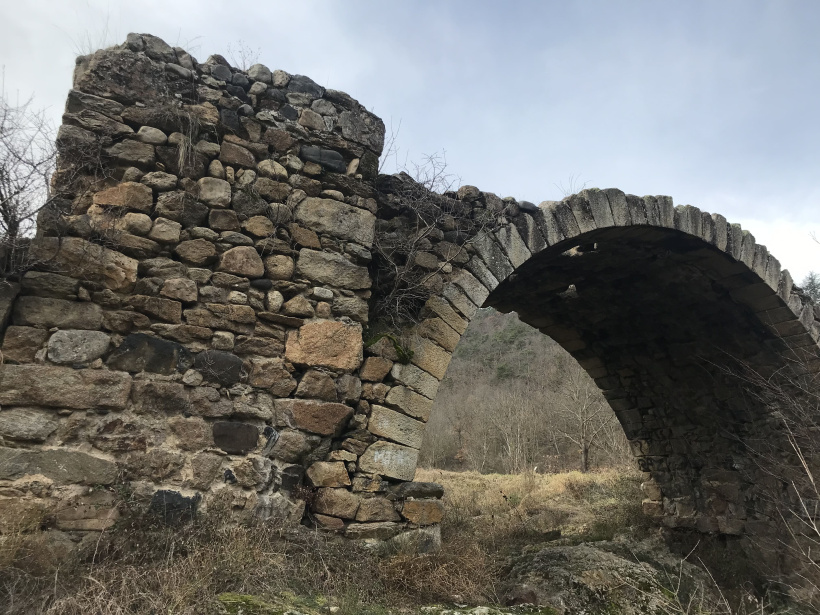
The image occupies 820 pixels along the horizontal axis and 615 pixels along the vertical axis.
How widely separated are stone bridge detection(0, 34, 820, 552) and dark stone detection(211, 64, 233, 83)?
0.11 ft

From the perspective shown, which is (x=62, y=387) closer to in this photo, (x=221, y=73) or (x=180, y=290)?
(x=180, y=290)

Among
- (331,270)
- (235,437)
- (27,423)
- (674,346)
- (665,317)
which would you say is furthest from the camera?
(674,346)

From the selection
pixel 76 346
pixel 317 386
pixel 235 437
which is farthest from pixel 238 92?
pixel 235 437

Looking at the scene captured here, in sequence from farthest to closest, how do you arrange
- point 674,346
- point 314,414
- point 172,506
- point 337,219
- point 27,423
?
1. point 674,346
2. point 337,219
3. point 314,414
4. point 172,506
5. point 27,423

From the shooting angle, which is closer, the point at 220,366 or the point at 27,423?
the point at 27,423

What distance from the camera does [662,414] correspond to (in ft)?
27.4

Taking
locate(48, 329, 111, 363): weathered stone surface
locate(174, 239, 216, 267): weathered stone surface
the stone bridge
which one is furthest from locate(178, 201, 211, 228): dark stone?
locate(48, 329, 111, 363): weathered stone surface

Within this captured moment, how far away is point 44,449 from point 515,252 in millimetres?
3396

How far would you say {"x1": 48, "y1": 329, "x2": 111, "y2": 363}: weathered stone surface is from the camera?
2967mm

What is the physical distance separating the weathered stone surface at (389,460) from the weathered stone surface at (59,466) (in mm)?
1410

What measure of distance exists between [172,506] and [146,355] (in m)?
0.83

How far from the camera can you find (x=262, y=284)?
11.6 feet

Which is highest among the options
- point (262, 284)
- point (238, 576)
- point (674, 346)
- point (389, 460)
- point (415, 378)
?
point (674, 346)

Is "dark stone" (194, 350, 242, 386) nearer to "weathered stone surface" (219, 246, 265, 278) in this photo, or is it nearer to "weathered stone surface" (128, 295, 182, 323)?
"weathered stone surface" (128, 295, 182, 323)
